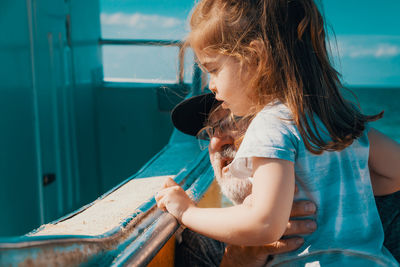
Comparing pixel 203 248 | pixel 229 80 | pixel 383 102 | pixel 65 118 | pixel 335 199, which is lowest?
pixel 383 102

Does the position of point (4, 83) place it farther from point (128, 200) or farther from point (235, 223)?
point (235, 223)

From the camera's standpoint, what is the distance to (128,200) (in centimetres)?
115

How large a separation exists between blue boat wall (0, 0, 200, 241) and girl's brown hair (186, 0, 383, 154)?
65cm

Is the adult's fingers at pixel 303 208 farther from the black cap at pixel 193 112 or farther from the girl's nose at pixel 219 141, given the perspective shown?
the black cap at pixel 193 112

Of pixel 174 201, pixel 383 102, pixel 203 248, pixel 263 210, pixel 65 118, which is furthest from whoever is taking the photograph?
pixel 383 102

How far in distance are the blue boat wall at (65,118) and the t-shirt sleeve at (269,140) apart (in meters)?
0.64

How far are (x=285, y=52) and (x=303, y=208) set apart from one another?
303mm

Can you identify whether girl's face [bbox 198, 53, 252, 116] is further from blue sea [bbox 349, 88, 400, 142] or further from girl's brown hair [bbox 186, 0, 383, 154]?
blue sea [bbox 349, 88, 400, 142]

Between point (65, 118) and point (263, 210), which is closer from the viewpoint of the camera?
point (263, 210)

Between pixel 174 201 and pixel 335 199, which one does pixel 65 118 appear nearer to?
pixel 174 201

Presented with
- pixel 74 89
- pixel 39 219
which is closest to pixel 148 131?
pixel 74 89

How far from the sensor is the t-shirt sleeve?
0.80 m

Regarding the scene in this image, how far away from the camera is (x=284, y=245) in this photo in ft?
3.01

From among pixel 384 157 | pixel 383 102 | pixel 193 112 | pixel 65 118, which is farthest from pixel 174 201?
pixel 383 102
